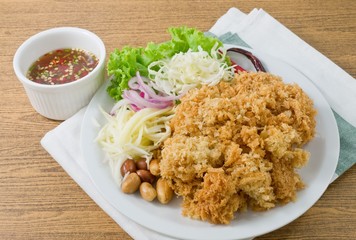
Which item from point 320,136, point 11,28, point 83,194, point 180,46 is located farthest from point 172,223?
point 11,28

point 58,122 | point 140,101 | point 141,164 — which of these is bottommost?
point 58,122

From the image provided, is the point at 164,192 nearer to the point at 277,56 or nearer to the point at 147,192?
the point at 147,192

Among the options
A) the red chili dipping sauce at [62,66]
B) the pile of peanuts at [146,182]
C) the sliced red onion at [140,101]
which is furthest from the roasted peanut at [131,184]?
the red chili dipping sauce at [62,66]

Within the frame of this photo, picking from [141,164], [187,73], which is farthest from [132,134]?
[187,73]

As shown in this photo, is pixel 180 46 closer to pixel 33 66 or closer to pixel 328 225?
pixel 33 66

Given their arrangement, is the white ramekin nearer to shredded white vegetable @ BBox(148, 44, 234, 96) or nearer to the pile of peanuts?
shredded white vegetable @ BBox(148, 44, 234, 96)

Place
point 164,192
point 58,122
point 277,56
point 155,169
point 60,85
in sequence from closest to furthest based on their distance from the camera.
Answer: point 164,192 < point 155,169 < point 60,85 < point 58,122 < point 277,56

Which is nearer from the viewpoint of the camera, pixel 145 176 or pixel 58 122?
pixel 145 176
